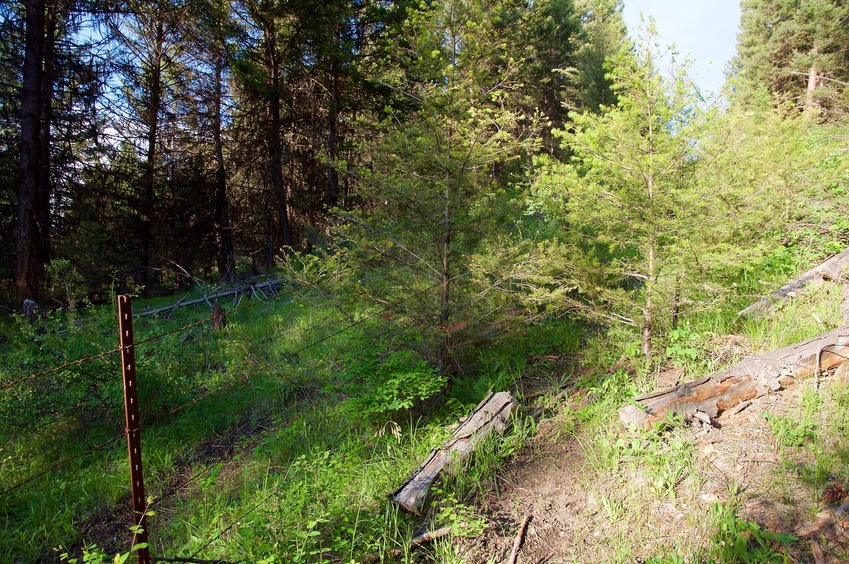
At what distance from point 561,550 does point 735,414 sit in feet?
6.42

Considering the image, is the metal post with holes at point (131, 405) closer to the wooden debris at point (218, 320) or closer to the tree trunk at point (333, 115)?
the wooden debris at point (218, 320)

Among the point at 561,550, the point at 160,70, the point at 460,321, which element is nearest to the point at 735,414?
the point at 561,550

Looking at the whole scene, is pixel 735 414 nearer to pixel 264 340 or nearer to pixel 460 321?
pixel 460 321

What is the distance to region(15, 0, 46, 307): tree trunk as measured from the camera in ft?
28.6

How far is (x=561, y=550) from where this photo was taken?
2.94 meters

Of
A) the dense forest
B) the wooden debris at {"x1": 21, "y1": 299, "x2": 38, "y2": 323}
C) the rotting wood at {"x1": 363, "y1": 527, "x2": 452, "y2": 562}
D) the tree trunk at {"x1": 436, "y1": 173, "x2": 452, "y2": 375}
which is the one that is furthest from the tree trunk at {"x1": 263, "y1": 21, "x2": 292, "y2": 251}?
the rotting wood at {"x1": 363, "y1": 527, "x2": 452, "y2": 562}

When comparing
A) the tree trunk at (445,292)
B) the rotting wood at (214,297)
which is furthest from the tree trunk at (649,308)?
the rotting wood at (214,297)

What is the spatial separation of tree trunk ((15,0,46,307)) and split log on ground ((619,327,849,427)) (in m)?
11.5

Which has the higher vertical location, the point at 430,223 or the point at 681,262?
the point at 430,223

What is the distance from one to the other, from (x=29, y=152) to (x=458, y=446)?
10.5 m

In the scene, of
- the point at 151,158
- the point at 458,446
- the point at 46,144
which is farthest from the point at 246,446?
the point at 151,158

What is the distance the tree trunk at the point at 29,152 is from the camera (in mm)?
8719

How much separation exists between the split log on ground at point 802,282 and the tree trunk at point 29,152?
12640 mm

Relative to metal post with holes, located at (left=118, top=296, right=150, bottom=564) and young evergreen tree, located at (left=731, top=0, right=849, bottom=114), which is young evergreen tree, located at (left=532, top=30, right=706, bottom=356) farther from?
young evergreen tree, located at (left=731, top=0, right=849, bottom=114)
